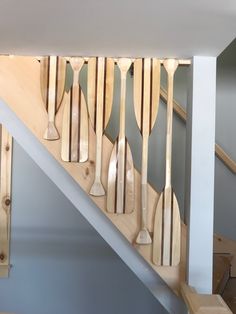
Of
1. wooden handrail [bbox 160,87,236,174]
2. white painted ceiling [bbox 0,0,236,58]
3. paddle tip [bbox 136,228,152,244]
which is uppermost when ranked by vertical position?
white painted ceiling [bbox 0,0,236,58]

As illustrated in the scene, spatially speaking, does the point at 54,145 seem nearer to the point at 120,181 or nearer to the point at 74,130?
the point at 74,130

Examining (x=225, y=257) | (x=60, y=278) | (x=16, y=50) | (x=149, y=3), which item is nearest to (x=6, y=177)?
(x=60, y=278)

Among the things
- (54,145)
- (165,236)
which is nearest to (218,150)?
(165,236)

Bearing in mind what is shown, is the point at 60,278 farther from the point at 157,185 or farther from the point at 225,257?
the point at 225,257

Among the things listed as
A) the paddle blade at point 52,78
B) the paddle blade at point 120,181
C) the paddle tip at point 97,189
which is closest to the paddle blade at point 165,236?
the paddle blade at point 120,181

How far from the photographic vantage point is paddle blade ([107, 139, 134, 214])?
178 cm

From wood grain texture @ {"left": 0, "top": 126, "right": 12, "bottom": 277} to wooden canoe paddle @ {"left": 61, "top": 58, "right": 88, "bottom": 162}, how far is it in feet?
4.43

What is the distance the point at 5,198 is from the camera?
2986 mm

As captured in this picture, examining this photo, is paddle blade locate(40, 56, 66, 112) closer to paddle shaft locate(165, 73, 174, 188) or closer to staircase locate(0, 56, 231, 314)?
staircase locate(0, 56, 231, 314)

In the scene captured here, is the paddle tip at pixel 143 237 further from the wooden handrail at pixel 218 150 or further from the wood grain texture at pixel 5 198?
the wood grain texture at pixel 5 198

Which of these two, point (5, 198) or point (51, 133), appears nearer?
point (51, 133)

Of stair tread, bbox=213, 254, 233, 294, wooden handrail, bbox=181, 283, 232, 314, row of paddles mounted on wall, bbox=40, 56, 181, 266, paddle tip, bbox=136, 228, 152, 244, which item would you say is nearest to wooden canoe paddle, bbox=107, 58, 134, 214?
row of paddles mounted on wall, bbox=40, 56, 181, 266

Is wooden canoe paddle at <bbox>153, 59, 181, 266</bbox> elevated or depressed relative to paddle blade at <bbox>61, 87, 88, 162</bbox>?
depressed

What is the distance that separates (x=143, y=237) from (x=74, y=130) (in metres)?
0.61
